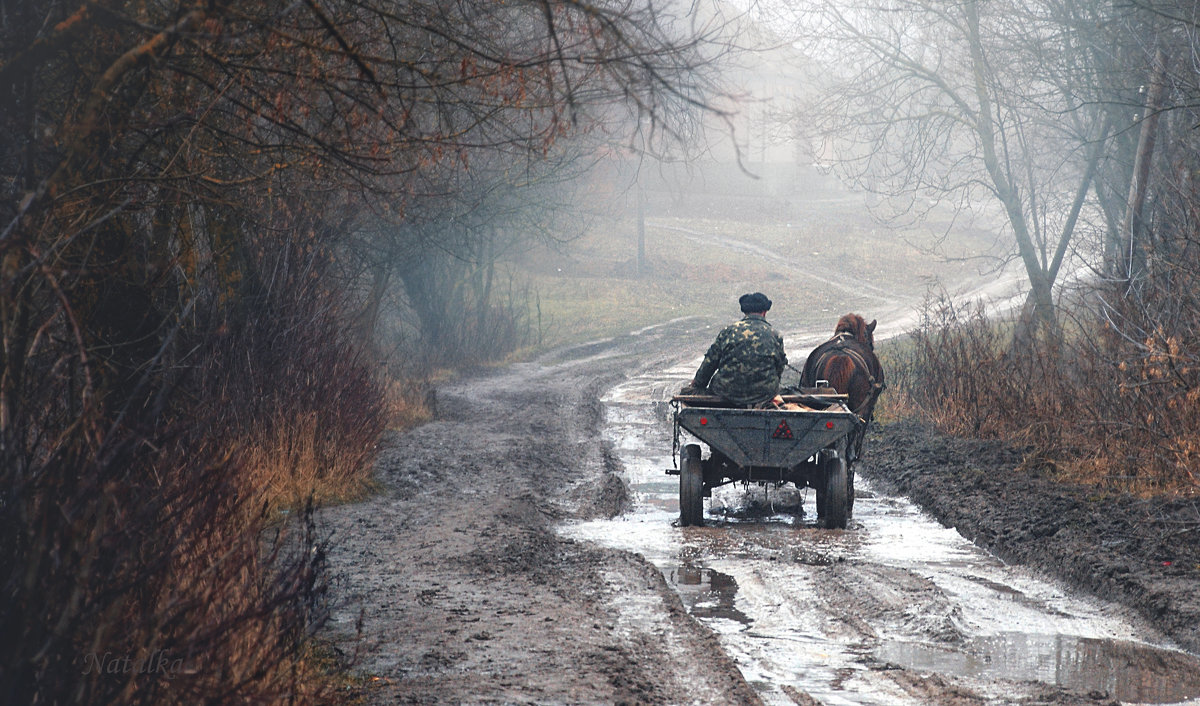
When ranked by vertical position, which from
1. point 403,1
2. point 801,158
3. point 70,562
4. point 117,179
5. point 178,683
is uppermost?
point 801,158

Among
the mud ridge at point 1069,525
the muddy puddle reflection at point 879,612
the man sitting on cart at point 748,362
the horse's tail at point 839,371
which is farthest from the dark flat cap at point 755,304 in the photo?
the mud ridge at point 1069,525

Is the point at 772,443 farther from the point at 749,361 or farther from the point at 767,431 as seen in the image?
the point at 749,361

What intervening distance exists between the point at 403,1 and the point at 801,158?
7384cm

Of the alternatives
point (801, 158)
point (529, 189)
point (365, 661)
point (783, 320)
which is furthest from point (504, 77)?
point (801, 158)

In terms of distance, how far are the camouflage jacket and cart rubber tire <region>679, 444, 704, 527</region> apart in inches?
32.1

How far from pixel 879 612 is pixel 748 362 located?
154 inches

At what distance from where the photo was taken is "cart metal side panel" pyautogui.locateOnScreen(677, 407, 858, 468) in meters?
9.84

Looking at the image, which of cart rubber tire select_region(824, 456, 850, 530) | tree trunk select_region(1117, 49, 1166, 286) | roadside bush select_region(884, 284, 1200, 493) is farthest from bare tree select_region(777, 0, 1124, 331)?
cart rubber tire select_region(824, 456, 850, 530)

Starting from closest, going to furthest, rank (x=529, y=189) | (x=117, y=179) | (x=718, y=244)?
1. (x=117, y=179)
2. (x=529, y=189)
3. (x=718, y=244)

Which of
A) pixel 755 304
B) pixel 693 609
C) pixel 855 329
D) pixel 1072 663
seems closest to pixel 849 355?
pixel 855 329

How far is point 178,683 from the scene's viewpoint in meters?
3.39

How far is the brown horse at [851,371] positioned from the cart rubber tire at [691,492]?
2584 millimetres

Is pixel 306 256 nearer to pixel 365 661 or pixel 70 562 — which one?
pixel 365 661

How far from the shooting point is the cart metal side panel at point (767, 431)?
388 inches
